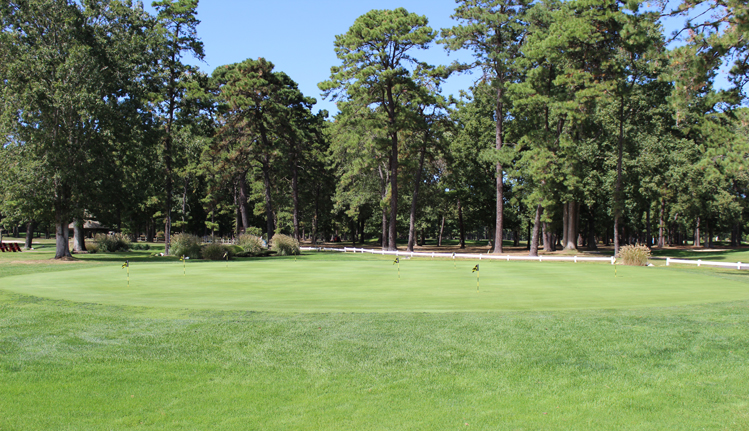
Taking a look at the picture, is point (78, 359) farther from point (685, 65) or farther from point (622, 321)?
point (685, 65)

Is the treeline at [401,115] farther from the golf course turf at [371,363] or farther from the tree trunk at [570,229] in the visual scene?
the golf course turf at [371,363]

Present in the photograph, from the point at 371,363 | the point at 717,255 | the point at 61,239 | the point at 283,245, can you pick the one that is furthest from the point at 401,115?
the point at 371,363

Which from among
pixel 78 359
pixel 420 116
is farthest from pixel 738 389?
pixel 420 116

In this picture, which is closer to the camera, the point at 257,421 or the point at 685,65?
the point at 257,421

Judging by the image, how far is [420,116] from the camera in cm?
4581

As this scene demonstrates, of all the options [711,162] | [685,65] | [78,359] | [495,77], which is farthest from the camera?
[495,77]

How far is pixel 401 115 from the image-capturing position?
4403cm

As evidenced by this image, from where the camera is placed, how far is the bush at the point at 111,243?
147ft

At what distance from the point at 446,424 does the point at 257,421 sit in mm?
2025

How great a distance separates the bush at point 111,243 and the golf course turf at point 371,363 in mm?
34909

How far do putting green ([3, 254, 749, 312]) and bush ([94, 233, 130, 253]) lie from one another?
26.8 m

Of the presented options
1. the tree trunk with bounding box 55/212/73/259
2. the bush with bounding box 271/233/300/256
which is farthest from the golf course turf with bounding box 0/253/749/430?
the bush with bounding box 271/233/300/256

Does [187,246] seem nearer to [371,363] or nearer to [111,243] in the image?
[111,243]

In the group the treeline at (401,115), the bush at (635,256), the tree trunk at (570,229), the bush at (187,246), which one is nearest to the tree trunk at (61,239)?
the treeline at (401,115)
